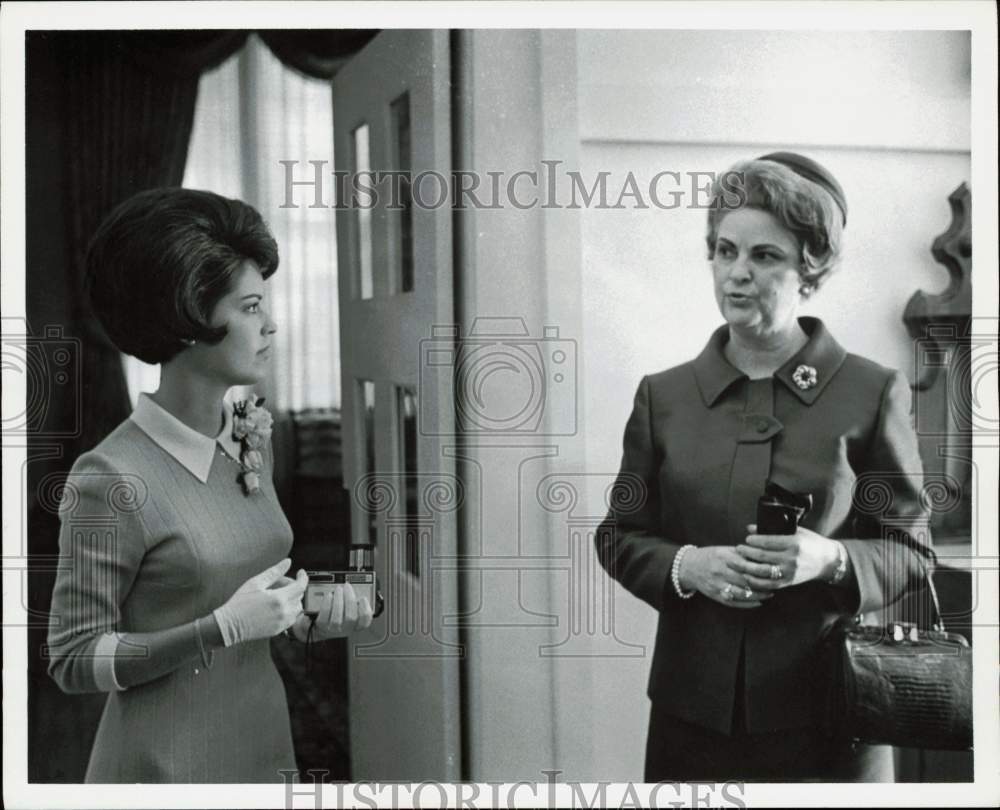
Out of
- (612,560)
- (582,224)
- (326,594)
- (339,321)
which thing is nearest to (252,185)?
(339,321)

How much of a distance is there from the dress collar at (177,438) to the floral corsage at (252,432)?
1.4 inches

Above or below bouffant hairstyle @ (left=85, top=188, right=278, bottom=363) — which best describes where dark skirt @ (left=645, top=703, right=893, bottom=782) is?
below

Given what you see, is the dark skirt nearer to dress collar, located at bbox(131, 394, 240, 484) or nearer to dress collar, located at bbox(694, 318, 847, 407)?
dress collar, located at bbox(694, 318, 847, 407)

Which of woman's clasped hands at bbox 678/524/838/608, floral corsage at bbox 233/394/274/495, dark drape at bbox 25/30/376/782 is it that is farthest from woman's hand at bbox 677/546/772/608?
dark drape at bbox 25/30/376/782

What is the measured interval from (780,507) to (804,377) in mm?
266

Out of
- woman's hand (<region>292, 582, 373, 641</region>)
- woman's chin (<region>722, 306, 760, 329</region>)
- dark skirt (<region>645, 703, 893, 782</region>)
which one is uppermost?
woman's chin (<region>722, 306, 760, 329</region>)

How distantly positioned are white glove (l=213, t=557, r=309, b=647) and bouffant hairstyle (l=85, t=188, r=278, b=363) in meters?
0.49

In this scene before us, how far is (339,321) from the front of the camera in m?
2.39

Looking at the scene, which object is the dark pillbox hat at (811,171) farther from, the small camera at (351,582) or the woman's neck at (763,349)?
the small camera at (351,582)

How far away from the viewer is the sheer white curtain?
237cm

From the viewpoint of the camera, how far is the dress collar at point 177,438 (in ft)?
7.72

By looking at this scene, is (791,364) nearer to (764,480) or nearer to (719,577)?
(764,480)
